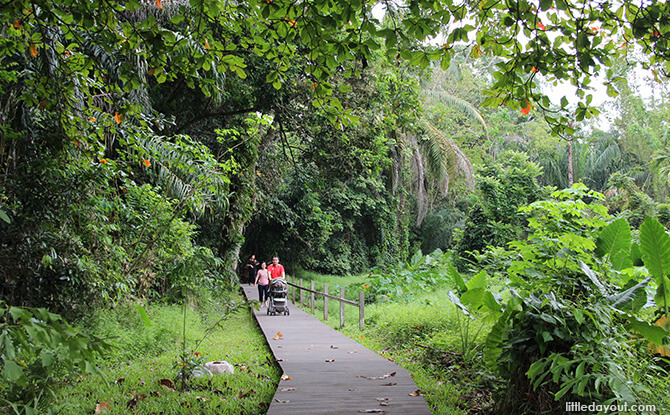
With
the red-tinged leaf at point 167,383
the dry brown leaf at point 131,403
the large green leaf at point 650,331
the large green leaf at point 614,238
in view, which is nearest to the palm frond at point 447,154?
the large green leaf at point 614,238

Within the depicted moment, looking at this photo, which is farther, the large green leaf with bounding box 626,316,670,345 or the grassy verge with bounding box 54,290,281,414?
the grassy verge with bounding box 54,290,281,414

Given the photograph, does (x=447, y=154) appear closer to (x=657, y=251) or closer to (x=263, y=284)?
(x=263, y=284)

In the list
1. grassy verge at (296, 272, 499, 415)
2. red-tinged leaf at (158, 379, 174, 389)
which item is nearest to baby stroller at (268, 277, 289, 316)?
grassy verge at (296, 272, 499, 415)

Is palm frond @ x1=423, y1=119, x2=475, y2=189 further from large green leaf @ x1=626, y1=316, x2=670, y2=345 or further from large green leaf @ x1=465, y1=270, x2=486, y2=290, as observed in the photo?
large green leaf @ x1=626, y1=316, x2=670, y2=345

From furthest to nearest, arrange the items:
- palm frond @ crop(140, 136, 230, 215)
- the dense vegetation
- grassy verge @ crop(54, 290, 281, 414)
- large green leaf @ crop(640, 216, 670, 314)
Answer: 1. palm frond @ crop(140, 136, 230, 215)
2. grassy verge @ crop(54, 290, 281, 414)
3. large green leaf @ crop(640, 216, 670, 314)
4. the dense vegetation

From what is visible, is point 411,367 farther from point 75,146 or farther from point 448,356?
point 75,146

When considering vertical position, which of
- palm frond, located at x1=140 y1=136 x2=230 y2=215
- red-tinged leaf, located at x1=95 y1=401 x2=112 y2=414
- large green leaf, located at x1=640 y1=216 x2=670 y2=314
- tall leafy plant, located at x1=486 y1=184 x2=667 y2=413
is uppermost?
palm frond, located at x1=140 y1=136 x2=230 y2=215

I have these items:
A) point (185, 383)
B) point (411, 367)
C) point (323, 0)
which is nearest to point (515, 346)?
point (411, 367)

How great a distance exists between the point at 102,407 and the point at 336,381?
246 centimetres

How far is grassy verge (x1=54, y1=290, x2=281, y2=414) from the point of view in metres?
4.71

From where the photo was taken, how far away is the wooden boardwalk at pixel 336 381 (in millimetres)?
4523

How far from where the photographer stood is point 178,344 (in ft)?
27.0

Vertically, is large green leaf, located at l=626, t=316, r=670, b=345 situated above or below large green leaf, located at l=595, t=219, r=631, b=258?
below

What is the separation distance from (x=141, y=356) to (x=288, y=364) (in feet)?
7.85
